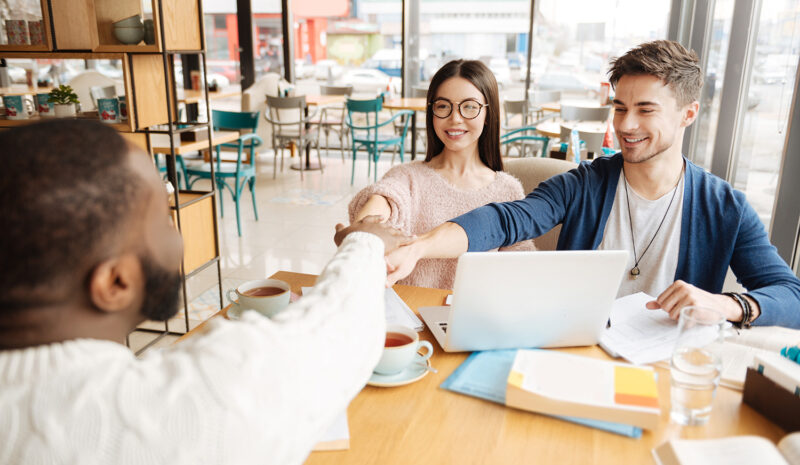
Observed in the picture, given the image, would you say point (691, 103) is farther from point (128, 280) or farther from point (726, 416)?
point (128, 280)

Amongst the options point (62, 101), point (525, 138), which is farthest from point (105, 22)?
point (525, 138)

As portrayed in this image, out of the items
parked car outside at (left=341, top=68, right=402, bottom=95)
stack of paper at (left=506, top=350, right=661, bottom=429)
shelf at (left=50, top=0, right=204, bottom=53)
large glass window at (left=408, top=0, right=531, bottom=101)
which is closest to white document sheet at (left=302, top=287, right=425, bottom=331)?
stack of paper at (left=506, top=350, right=661, bottom=429)

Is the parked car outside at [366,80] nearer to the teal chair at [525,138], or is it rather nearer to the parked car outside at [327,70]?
the parked car outside at [327,70]

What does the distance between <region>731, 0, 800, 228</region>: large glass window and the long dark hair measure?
122cm

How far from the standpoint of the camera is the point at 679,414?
3.11 feet

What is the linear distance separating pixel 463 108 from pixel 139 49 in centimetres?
153

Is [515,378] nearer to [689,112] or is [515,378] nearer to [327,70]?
[689,112]

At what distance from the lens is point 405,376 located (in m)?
1.07

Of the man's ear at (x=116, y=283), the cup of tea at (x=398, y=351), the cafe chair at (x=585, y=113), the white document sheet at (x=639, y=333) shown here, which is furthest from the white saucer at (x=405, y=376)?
the cafe chair at (x=585, y=113)

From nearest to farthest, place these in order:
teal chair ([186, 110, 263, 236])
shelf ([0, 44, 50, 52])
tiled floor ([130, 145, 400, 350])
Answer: shelf ([0, 44, 50, 52]) < tiled floor ([130, 145, 400, 350]) < teal chair ([186, 110, 263, 236])

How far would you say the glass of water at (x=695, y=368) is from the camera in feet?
3.10

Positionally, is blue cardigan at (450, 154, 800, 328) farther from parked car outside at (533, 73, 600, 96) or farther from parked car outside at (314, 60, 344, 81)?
→ parked car outside at (314, 60, 344, 81)

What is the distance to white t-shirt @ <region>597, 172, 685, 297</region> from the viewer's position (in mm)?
1651

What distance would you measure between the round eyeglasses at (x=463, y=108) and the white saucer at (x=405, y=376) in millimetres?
1067
